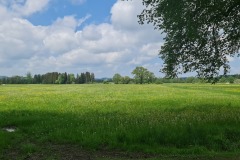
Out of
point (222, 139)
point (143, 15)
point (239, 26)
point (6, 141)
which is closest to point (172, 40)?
point (143, 15)

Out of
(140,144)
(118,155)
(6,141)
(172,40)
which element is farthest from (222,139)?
(6,141)

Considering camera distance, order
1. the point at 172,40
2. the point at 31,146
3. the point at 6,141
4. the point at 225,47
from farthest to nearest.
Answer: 1. the point at 225,47
2. the point at 172,40
3. the point at 6,141
4. the point at 31,146

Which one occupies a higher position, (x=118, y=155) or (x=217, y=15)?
(x=217, y=15)

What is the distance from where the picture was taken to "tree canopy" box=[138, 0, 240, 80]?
674 inches

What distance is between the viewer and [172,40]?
755 inches

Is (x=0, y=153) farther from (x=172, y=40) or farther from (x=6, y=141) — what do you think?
(x=172, y=40)

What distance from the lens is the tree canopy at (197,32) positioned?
1712 cm

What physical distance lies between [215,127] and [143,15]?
8.25 meters

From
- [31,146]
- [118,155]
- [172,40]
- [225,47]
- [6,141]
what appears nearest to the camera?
[118,155]

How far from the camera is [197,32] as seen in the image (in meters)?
17.9

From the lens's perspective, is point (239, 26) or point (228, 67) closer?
point (239, 26)

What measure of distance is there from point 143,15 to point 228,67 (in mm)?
6761

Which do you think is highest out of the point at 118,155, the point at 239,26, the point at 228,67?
the point at 239,26

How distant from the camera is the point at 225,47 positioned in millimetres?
22797
